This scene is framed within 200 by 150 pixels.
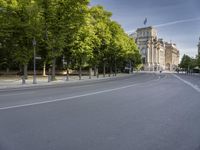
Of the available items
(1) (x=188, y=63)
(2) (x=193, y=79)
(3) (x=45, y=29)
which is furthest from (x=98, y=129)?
(1) (x=188, y=63)

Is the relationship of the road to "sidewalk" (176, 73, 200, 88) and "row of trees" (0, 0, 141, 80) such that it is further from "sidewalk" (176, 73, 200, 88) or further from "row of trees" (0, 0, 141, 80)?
"row of trees" (0, 0, 141, 80)

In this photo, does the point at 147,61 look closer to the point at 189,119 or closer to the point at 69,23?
the point at 69,23

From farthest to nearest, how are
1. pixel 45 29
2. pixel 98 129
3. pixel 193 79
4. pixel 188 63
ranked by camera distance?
pixel 188 63
pixel 193 79
pixel 45 29
pixel 98 129

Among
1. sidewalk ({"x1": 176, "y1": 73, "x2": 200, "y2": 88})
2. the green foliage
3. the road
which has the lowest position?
sidewalk ({"x1": 176, "y1": 73, "x2": 200, "y2": 88})

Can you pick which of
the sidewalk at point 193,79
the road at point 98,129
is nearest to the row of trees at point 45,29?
the sidewalk at point 193,79

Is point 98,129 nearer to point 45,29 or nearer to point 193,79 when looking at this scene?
point 45,29

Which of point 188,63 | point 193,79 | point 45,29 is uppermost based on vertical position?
point 45,29

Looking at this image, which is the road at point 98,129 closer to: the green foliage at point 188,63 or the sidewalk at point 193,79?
the sidewalk at point 193,79

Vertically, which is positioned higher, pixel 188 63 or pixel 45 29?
pixel 45 29

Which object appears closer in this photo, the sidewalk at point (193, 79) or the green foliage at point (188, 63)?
the sidewalk at point (193, 79)

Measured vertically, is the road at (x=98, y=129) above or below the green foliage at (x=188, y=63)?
below

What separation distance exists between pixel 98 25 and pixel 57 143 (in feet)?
152

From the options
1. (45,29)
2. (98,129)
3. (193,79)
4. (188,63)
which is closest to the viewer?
(98,129)

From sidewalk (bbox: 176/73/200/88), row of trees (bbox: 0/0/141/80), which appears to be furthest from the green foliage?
row of trees (bbox: 0/0/141/80)
